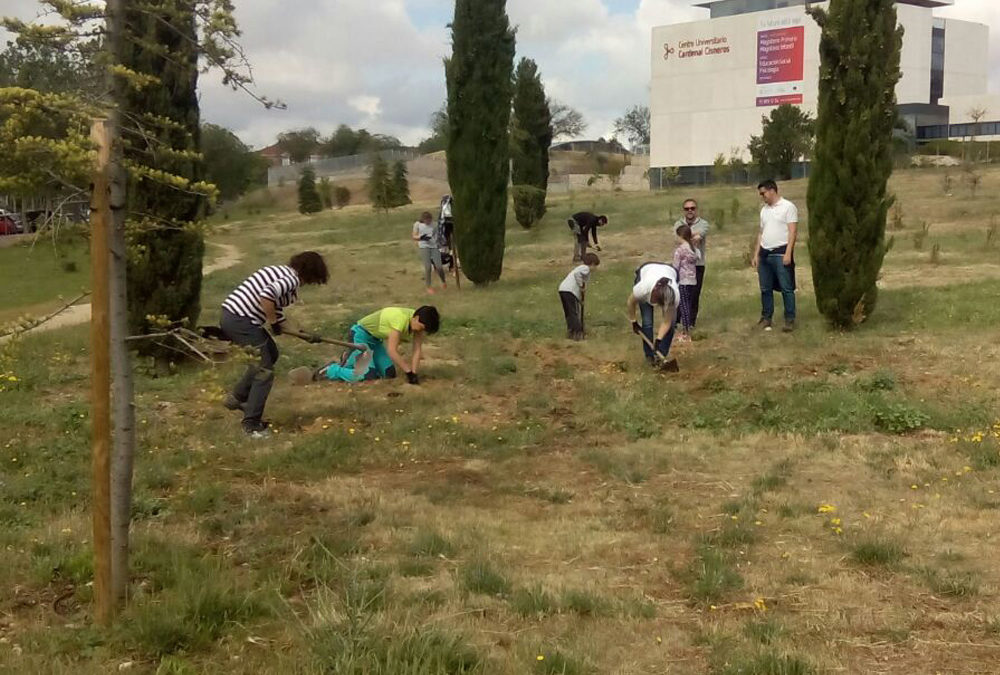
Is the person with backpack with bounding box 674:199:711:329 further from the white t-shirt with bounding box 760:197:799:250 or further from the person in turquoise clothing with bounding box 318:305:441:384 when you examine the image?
the person in turquoise clothing with bounding box 318:305:441:384

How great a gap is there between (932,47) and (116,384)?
77.6 m

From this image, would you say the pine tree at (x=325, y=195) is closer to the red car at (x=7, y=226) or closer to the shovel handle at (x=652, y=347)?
the red car at (x=7, y=226)

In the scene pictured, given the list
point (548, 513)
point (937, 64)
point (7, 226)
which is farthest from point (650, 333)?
point (937, 64)

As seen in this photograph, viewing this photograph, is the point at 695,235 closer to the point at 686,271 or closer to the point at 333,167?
the point at 686,271

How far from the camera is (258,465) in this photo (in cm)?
593

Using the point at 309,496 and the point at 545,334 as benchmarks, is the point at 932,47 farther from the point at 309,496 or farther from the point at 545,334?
the point at 309,496

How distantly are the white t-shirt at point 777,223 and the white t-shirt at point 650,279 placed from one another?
5.75 feet

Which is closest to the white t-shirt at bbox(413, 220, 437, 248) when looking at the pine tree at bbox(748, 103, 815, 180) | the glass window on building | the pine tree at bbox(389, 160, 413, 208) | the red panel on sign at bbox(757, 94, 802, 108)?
the pine tree at bbox(748, 103, 815, 180)

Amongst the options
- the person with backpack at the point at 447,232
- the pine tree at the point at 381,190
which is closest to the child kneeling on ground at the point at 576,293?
the person with backpack at the point at 447,232

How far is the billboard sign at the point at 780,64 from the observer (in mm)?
65375

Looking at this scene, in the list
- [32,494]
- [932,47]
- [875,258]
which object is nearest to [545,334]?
[875,258]

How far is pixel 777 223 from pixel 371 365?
4.65 meters

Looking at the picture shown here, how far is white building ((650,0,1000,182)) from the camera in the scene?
65938 millimetres

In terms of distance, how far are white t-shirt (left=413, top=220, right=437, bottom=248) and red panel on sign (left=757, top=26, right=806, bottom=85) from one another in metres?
57.0
